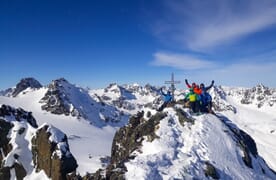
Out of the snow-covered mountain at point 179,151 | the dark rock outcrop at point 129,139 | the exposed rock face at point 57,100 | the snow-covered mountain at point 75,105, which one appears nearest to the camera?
the dark rock outcrop at point 129,139

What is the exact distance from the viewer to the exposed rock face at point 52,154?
2616 cm

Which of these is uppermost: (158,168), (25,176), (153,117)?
(153,117)

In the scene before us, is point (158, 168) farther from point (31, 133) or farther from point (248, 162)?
point (31, 133)

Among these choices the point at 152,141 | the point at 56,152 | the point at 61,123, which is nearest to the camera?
the point at 56,152

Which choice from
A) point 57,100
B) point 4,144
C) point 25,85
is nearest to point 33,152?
point 4,144

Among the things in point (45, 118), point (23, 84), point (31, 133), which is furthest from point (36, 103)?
point (31, 133)

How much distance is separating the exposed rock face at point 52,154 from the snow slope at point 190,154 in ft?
20.2

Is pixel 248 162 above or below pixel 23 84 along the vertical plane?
below

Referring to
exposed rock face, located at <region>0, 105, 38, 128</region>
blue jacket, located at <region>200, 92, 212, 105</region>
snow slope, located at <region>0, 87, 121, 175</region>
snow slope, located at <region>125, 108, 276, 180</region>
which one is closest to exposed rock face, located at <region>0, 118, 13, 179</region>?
exposed rock face, located at <region>0, 105, 38, 128</region>

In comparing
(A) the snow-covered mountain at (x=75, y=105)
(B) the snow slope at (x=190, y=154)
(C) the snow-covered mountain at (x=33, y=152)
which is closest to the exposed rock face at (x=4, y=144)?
(C) the snow-covered mountain at (x=33, y=152)

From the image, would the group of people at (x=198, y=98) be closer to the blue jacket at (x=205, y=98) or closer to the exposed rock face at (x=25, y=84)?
the blue jacket at (x=205, y=98)

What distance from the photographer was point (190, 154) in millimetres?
27562

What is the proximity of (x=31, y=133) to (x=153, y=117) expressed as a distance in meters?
13.4

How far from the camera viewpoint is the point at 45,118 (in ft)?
419
